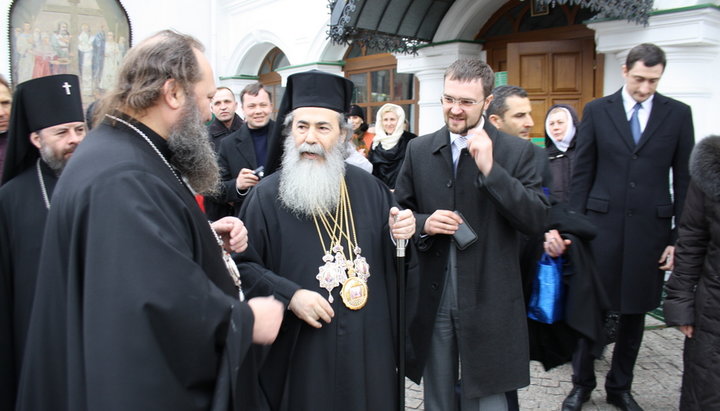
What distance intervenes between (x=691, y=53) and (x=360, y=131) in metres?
3.60

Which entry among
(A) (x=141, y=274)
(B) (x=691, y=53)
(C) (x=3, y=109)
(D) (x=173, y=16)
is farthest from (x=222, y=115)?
(D) (x=173, y=16)

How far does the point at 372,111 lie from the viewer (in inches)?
396

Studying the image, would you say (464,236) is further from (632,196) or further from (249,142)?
(249,142)

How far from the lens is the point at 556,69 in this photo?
6684mm

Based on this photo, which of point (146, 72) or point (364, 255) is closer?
point (146, 72)

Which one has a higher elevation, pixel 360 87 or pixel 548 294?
pixel 360 87

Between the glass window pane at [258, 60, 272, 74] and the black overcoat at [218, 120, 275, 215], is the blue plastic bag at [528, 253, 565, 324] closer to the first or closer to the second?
the black overcoat at [218, 120, 275, 215]

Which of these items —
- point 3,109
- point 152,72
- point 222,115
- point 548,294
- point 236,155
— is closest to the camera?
point 152,72

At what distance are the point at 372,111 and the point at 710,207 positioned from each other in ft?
25.7

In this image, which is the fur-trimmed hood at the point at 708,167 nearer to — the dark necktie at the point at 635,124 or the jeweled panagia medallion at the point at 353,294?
the dark necktie at the point at 635,124

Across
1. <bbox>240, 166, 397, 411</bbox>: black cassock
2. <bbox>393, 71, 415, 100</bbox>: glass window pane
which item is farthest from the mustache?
<bbox>393, 71, 415, 100</bbox>: glass window pane

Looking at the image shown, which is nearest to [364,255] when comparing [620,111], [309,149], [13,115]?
[309,149]

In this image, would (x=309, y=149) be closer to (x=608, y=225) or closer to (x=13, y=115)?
(x=13, y=115)

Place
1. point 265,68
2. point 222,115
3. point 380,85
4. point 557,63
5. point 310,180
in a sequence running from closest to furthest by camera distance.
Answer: point 310,180
point 222,115
point 557,63
point 380,85
point 265,68
